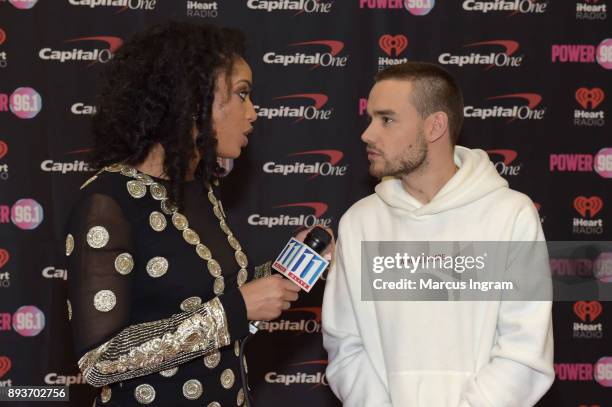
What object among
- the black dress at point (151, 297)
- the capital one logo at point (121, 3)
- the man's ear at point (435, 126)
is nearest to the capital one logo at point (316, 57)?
the capital one logo at point (121, 3)

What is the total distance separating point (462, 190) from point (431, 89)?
40 centimetres

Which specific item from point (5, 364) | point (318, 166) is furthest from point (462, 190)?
point (5, 364)

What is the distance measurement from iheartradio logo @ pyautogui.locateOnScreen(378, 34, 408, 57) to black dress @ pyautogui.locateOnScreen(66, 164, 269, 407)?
6.60 ft

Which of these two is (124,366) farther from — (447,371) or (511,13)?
(511,13)

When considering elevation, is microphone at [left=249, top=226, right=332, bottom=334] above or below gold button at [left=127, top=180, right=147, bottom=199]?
below

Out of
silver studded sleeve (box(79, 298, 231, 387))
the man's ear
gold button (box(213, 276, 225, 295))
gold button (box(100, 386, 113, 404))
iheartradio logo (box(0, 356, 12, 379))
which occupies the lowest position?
iheartradio logo (box(0, 356, 12, 379))

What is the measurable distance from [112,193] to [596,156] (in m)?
2.95

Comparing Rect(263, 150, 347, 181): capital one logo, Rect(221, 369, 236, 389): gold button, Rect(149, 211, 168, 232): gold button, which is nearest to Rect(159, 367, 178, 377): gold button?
Rect(221, 369, 236, 389): gold button

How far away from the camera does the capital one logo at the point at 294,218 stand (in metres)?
3.85

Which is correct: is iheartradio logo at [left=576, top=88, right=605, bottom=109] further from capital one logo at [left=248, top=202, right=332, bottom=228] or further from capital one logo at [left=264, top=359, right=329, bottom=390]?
capital one logo at [left=264, top=359, right=329, bottom=390]

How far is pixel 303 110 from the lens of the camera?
383cm

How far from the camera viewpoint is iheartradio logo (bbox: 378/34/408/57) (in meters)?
3.83

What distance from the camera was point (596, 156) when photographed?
3.93 metres

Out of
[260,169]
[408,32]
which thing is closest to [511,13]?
[408,32]
